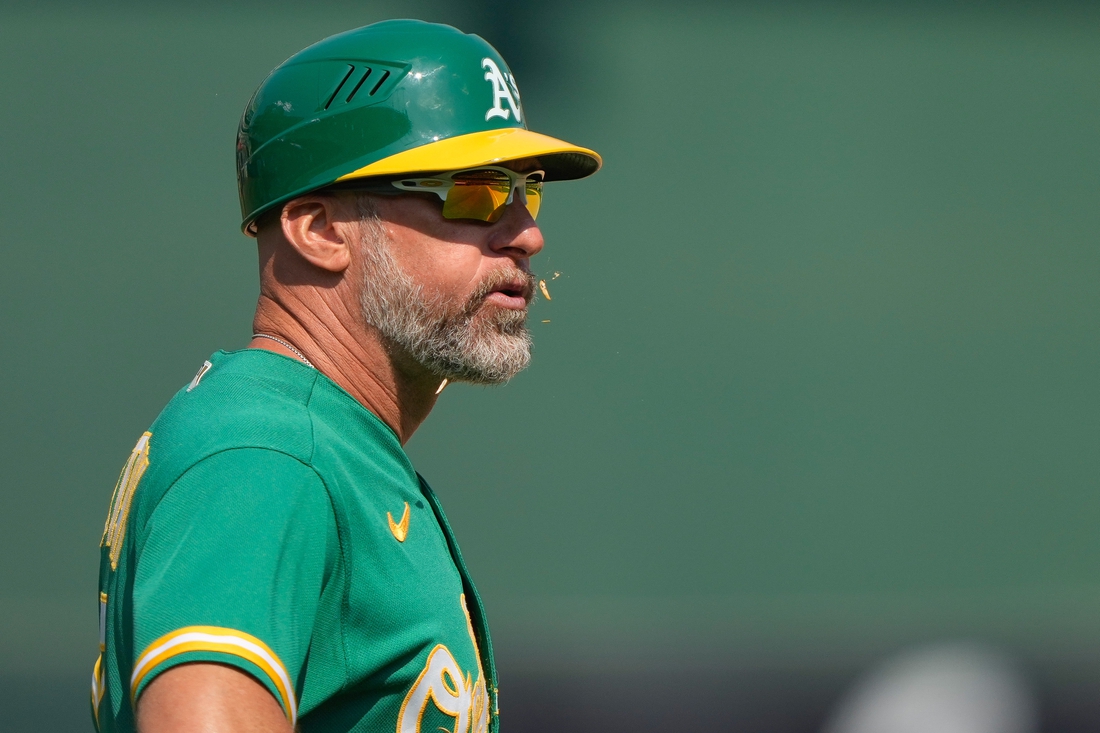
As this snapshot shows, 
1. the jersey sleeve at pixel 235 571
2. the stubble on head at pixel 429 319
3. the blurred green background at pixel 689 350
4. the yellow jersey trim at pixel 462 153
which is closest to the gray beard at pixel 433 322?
the stubble on head at pixel 429 319

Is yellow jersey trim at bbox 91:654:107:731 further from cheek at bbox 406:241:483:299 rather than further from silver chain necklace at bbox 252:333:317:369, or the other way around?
cheek at bbox 406:241:483:299

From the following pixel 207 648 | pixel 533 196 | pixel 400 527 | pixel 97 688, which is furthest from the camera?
pixel 533 196

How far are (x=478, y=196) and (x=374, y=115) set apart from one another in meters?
0.21

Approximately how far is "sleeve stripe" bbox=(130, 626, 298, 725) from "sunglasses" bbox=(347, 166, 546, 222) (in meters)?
0.79

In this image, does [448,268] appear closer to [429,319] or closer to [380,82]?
[429,319]

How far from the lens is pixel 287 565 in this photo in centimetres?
107

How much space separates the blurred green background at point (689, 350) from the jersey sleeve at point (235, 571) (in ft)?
10.4

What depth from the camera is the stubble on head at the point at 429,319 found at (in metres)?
1.59

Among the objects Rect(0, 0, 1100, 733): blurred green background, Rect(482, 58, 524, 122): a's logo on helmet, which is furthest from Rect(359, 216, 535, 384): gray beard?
Rect(0, 0, 1100, 733): blurred green background

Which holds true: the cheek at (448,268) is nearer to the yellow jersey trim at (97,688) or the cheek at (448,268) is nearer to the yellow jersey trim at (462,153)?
the yellow jersey trim at (462,153)

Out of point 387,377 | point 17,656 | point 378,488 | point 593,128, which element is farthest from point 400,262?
point 17,656

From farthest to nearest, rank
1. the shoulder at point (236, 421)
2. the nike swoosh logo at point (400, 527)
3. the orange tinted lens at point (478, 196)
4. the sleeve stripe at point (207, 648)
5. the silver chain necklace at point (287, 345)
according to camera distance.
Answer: the orange tinted lens at point (478, 196) → the silver chain necklace at point (287, 345) → the nike swoosh logo at point (400, 527) → the shoulder at point (236, 421) → the sleeve stripe at point (207, 648)

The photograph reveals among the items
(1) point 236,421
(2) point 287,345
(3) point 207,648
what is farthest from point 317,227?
(3) point 207,648

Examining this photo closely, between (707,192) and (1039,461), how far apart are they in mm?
1913
